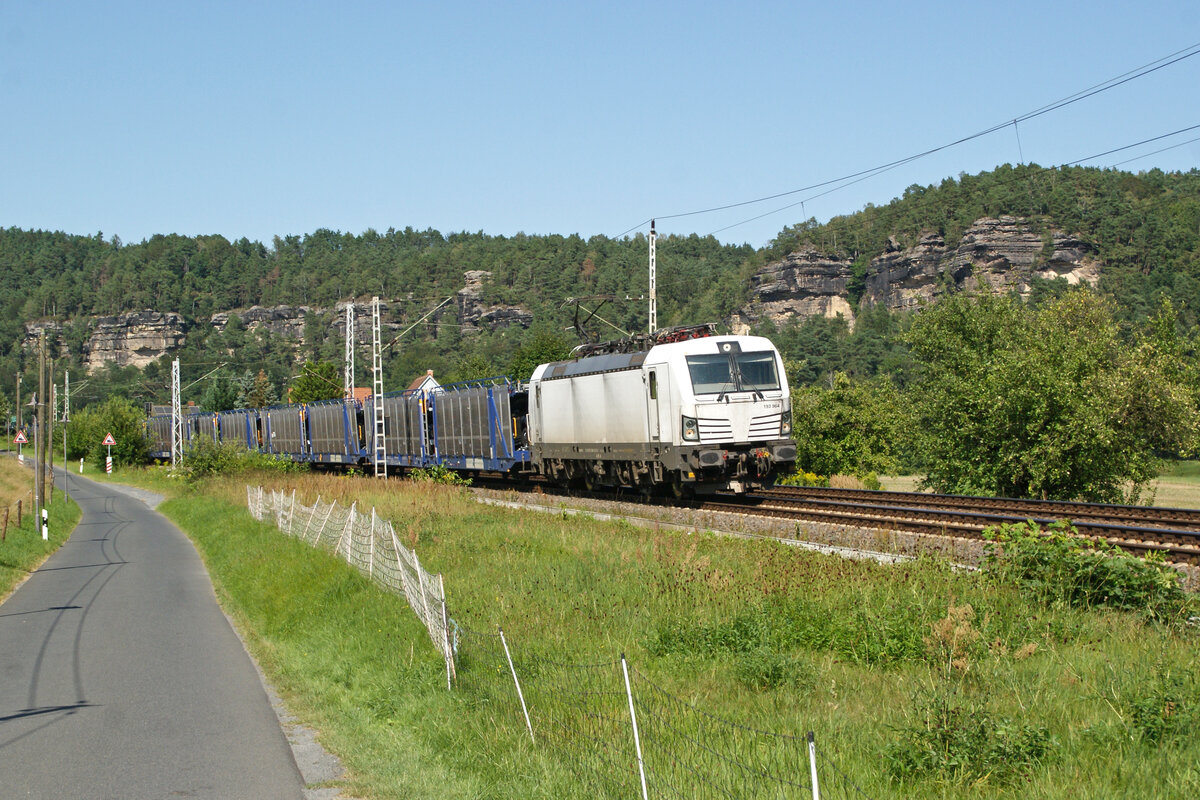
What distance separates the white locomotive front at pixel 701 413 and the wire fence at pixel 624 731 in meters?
10.9

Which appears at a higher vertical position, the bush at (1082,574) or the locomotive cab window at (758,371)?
the locomotive cab window at (758,371)

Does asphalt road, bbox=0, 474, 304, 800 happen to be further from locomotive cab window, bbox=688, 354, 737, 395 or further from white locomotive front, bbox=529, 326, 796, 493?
locomotive cab window, bbox=688, 354, 737, 395

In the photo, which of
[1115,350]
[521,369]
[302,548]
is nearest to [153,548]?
[302,548]

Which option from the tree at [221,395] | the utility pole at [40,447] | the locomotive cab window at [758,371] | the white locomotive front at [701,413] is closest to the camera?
the white locomotive front at [701,413]

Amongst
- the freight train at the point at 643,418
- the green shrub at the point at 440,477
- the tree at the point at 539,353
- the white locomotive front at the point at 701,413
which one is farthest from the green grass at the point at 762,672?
the tree at the point at 539,353

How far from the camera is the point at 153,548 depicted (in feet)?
98.6

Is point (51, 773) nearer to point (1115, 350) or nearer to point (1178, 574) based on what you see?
point (1178, 574)

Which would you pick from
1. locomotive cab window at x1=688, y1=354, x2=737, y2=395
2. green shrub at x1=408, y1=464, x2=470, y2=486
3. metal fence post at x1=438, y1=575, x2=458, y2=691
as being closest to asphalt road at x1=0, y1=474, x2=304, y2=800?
metal fence post at x1=438, y1=575, x2=458, y2=691

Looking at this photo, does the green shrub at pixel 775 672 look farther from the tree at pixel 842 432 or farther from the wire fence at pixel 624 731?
the tree at pixel 842 432

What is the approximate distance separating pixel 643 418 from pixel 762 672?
15.3 metres

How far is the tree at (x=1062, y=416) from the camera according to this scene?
29.0m

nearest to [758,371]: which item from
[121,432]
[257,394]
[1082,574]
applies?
[1082,574]

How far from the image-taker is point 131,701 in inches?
430

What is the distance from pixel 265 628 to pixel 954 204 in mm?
190802
